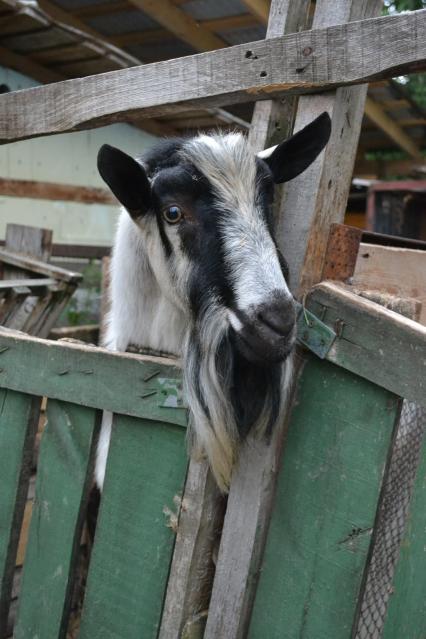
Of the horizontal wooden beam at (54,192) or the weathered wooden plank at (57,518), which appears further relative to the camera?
the horizontal wooden beam at (54,192)

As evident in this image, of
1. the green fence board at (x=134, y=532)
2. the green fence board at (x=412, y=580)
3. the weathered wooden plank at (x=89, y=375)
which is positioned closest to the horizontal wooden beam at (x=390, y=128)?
the weathered wooden plank at (x=89, y=375)

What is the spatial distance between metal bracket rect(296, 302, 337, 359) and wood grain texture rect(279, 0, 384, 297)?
0.28ft

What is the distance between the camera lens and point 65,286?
4555 mm

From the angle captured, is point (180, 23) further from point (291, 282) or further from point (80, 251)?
point (291, 282)

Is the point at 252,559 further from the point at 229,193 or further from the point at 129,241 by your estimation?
the point at 129,241

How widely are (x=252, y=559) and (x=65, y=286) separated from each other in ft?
10.7

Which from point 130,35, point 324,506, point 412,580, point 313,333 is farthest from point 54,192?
point 412,580

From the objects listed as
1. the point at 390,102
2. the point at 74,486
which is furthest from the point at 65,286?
the point at 390,102

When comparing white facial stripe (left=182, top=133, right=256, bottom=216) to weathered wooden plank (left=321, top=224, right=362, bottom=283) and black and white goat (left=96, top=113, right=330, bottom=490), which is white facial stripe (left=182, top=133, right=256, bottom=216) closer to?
black and white goat (left=96, top=113, right=330, bottom=490)

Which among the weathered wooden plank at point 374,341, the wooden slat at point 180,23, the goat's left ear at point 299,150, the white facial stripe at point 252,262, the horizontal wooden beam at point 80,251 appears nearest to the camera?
the weathered wooden plank at point 374,341

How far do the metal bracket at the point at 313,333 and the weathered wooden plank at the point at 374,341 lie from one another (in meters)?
0.02

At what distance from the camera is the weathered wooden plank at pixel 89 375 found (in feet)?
5.82

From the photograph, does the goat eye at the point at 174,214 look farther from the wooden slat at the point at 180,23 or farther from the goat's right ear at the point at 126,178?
the wooden slat at the point at 180,23

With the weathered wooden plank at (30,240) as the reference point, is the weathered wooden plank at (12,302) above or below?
below
